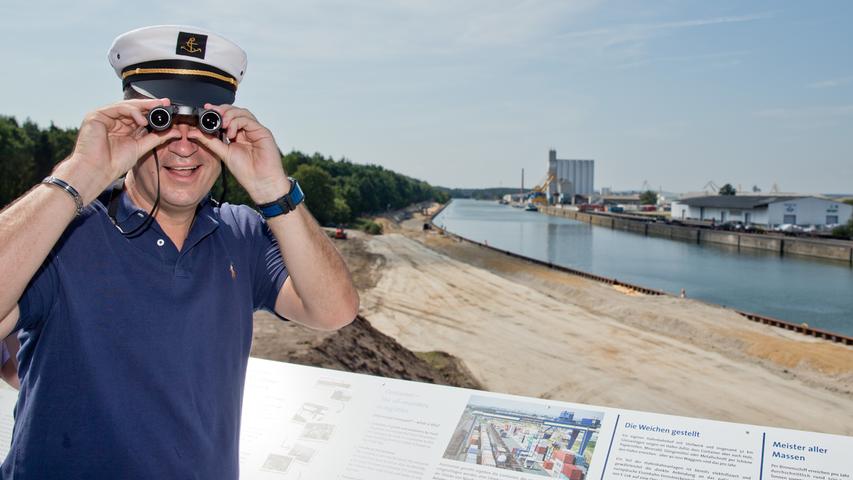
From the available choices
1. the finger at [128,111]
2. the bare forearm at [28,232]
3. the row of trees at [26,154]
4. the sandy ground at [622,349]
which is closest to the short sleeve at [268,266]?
the finger at [128,111]

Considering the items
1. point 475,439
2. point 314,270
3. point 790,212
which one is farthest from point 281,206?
point 790,212

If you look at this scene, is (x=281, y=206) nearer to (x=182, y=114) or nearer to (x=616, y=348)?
(x=182, y=114)

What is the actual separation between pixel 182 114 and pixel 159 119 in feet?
0.34

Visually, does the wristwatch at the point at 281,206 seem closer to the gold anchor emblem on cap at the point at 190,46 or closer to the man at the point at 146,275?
the man at the point at 146,275

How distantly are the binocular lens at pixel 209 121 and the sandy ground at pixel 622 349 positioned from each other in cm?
1552

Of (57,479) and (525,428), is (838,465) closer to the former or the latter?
(525,428)

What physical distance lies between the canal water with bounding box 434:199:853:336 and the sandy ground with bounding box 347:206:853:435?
7.73m

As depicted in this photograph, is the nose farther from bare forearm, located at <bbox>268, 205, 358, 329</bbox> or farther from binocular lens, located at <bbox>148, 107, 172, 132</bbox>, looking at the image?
bare forearm, located at <bbox>268, 205, 358, 329</bbox>

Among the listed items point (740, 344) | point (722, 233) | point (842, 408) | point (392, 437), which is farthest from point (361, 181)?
point (392, 437)

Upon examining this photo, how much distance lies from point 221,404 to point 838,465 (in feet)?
7.91

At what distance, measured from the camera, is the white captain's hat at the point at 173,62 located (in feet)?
6.58

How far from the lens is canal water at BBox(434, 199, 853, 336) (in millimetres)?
36344

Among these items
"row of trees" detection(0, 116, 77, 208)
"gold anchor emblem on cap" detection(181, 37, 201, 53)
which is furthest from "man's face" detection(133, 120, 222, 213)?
"row of trees" detection(0, 116, 77, 208)

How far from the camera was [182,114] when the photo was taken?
1.97m
